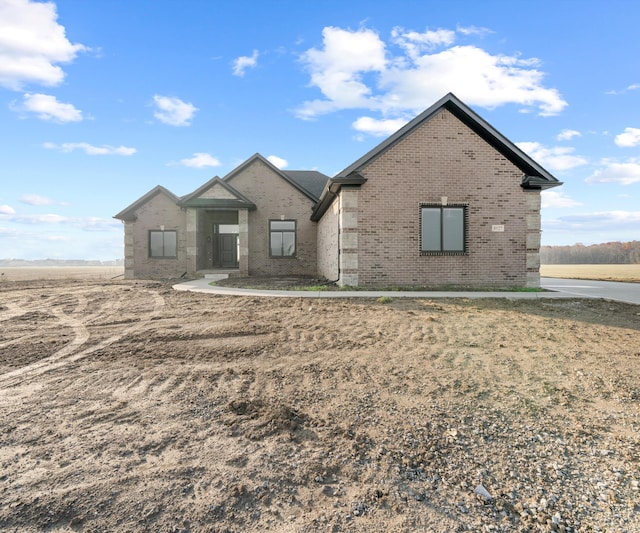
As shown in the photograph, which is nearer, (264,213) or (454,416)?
(454,416)

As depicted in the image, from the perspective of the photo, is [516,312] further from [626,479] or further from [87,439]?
[87,439]

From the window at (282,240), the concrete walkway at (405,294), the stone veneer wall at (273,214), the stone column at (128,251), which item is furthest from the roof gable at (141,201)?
the concrete walkway at (405,294)

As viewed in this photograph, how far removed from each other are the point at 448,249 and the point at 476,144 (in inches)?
151

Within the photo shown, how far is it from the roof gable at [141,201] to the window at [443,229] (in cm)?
1436

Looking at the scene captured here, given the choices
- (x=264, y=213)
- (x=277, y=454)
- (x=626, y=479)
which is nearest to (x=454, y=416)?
(x=626, y=479)

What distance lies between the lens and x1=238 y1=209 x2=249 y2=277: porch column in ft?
62.8

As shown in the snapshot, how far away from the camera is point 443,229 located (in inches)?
499

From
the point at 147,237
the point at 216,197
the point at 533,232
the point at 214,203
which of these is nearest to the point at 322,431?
the point at 533,232

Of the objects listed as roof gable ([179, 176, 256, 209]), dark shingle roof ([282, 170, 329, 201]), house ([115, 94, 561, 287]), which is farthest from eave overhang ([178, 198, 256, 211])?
house ([115, 94, 561, 287])

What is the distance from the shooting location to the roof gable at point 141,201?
20.1 m

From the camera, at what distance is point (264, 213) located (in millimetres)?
20516

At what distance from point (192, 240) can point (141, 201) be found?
4355 mm

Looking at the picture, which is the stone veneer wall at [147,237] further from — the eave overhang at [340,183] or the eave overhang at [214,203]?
the eave overhang at [340,183]

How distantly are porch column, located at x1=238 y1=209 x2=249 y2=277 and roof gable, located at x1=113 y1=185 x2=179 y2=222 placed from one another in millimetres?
4297
